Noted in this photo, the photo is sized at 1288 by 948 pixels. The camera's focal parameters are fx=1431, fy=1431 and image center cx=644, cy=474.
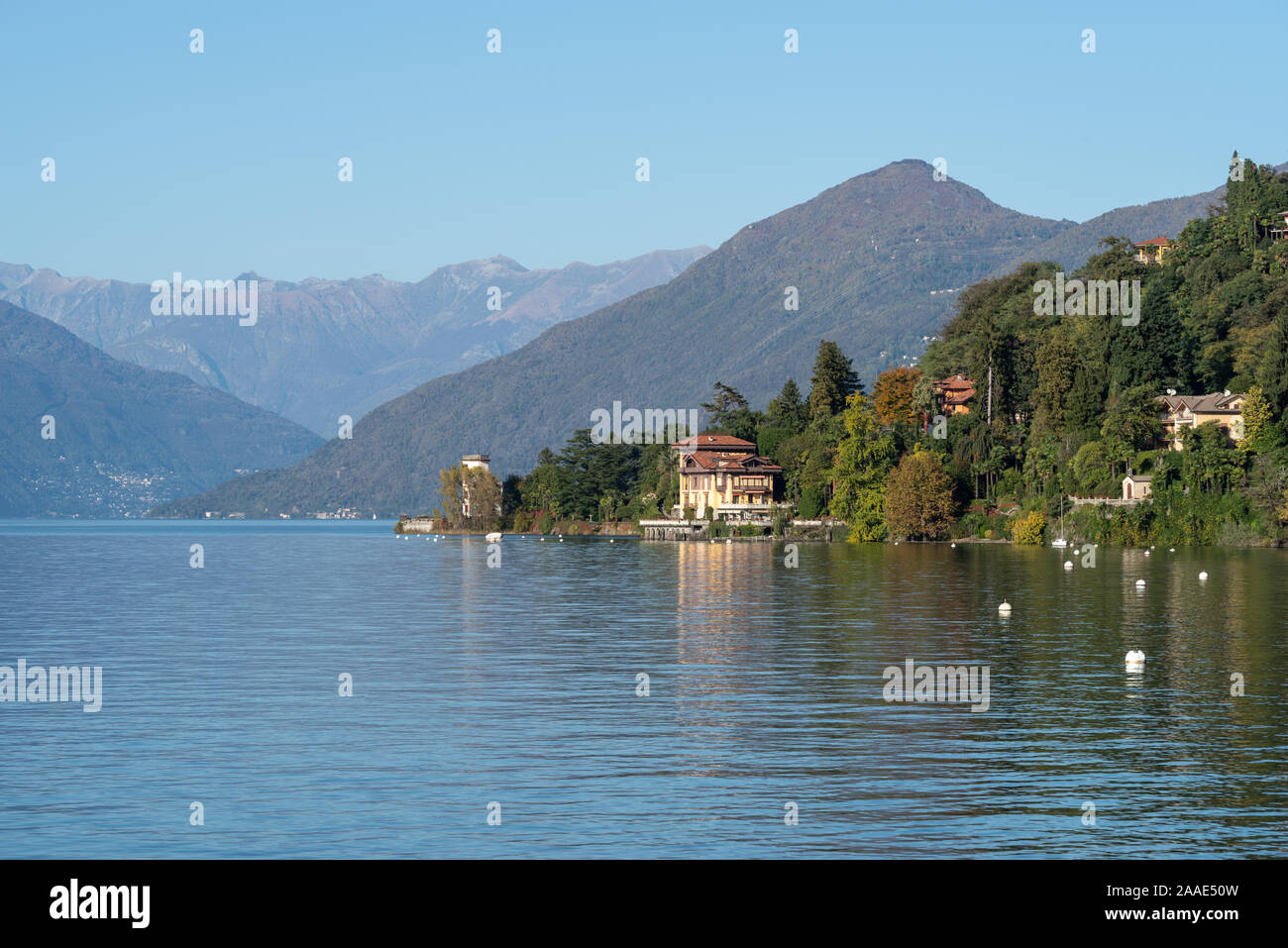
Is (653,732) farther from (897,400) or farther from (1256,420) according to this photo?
(897,400)

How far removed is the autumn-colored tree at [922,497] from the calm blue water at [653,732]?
7081 cm

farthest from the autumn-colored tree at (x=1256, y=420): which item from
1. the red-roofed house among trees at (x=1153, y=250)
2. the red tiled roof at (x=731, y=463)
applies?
the red-roofed house among trees at (x=1153, y=250)

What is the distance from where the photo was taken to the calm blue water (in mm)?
21875

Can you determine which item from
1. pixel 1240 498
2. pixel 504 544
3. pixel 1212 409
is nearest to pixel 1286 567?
pixel 1240 498

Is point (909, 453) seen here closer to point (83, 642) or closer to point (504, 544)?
point (504, 544)

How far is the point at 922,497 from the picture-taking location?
138 m

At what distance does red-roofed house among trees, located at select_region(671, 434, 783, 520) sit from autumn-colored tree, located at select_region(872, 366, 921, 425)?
641 inches

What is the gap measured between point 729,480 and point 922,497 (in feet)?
123

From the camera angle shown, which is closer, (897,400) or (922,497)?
(922,497)

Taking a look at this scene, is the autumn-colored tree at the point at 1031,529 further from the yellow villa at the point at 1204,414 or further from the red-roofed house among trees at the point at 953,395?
the red-roofed house among trees at the point at 953,395

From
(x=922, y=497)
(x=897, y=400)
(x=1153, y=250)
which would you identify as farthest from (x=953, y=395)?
(x=1153, y=250)

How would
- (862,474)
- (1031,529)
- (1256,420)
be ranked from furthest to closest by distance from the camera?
1. (862,474)
2. (1031,529)
3. (1256,420)

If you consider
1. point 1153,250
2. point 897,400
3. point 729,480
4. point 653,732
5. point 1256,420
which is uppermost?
point 1153,250

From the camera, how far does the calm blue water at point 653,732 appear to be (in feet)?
71.8
